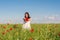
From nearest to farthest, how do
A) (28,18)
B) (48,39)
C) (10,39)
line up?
(10,39), (48,39), (28,18)

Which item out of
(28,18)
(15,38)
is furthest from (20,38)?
(28,18)

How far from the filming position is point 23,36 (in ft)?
20.5

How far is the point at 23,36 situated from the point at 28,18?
3833 millimetres

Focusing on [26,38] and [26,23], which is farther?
[26,23]

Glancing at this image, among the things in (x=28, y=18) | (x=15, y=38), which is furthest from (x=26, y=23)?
(x=15, y=38)

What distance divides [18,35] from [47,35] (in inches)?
37.4

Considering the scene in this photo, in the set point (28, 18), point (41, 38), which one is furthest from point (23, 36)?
point (28, 18)

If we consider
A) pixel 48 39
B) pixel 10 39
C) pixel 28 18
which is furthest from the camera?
pixel 28 18

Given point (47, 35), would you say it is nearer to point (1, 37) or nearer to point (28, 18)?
point (1, 37)

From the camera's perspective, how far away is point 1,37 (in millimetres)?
6660

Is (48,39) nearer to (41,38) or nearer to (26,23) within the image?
(41,38)

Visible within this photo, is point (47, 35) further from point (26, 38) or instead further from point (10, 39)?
point (10, 39)

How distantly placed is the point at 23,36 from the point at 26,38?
17 centimetres

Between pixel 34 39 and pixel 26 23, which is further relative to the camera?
pixel 26 23
